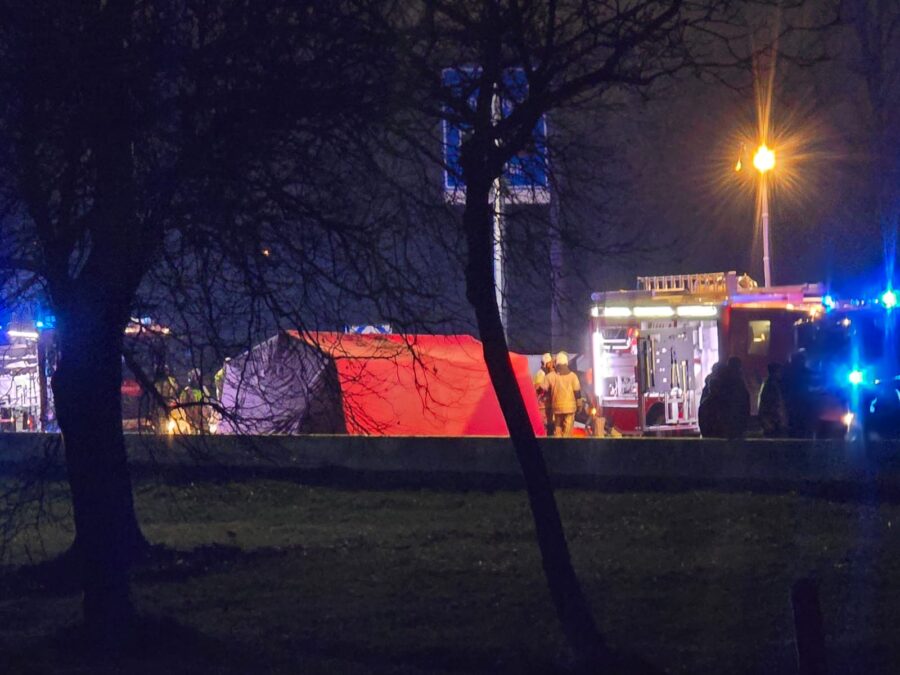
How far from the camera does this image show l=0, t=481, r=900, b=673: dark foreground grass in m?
8.27

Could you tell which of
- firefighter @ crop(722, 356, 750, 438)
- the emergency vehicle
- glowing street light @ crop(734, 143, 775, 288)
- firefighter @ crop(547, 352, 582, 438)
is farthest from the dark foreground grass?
glowing street light @ crop(734, 143, 775, 288)

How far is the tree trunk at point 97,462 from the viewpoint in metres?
8.41

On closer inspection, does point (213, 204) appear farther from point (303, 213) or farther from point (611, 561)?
point (611, 561)

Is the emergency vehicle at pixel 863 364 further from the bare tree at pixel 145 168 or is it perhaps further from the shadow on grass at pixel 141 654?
the shadow on grass at pixel 141 654

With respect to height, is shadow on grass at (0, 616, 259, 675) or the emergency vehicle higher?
the emergency vehicle

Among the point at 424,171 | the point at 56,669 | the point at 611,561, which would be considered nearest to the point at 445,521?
the point at 611,561

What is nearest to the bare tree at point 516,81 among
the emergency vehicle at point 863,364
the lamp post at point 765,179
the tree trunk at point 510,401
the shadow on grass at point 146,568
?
the tree trunk at point 510,401

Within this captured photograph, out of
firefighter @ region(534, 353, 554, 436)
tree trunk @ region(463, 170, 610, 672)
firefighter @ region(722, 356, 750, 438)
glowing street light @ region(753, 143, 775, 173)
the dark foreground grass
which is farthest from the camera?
glowing street light @ region(753, 143, 775, 173)

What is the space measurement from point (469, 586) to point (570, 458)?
4.75 metres

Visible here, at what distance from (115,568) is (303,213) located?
278cm

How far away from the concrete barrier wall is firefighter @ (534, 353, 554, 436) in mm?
5521

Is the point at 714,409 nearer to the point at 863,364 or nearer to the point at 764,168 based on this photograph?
the point at 863,364

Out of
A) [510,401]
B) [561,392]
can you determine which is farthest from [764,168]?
[510,401]

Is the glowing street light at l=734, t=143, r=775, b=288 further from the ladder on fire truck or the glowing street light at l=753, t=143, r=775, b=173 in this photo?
the ladder on fire truck
